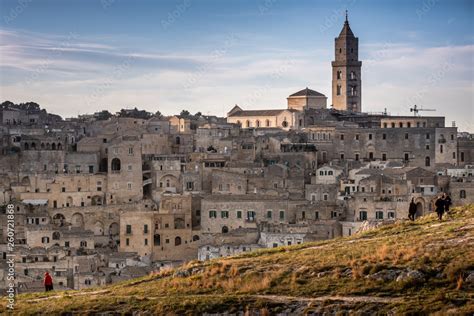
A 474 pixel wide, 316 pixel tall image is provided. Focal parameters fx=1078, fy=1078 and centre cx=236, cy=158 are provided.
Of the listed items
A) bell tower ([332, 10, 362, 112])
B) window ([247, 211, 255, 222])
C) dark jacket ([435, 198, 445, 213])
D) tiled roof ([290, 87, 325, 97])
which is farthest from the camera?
bell tower ([332, 10, 362, 112])

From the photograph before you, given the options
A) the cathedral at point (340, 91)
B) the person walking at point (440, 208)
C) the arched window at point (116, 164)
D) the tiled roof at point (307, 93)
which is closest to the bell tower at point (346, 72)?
the cathedral at point (340, 91)

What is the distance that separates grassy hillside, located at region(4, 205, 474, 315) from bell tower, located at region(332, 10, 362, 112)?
52.1 m

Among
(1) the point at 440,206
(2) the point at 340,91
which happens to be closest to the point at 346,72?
(2) the point at 340,91

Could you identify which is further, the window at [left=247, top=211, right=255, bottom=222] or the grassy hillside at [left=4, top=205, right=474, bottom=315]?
the window at [left=247, top=211, right=255, bottom=222]

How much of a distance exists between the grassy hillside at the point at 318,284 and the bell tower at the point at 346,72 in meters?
52.1

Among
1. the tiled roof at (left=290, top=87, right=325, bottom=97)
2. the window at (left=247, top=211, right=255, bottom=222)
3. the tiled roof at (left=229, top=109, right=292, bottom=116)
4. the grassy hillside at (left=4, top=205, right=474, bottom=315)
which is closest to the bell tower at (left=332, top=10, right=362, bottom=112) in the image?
the tiled roof at (left=290, top=87, right=325, bottom=97)

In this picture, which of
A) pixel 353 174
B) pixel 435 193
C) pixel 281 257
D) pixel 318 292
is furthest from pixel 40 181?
pixel 318 292

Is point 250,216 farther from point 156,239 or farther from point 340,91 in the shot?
point 340,91

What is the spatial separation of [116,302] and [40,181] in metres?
31.9

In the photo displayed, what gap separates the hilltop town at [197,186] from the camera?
4362cm

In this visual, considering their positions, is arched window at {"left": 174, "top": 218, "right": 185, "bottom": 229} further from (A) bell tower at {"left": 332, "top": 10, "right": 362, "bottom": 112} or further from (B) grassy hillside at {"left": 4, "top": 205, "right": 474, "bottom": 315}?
(A) bell tower at {"left": 332, "top": 10, "right": 362, "bottom": 112}

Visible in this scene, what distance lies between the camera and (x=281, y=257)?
22.1m

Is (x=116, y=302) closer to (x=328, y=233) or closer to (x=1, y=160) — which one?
(x=328, y=233)

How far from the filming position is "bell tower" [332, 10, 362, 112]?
74.2 meters
